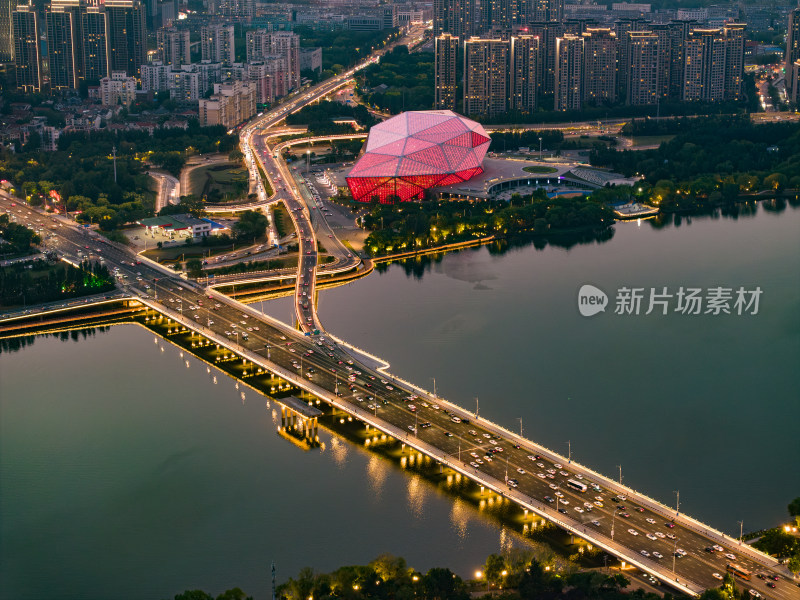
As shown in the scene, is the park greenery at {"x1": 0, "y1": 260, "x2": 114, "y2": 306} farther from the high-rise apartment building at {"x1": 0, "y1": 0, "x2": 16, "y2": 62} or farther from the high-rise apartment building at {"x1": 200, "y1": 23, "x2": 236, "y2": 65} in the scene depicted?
the high-rise apartment building at {"x1": 200, "y1": 23, "x2": 236, "y2": 65}

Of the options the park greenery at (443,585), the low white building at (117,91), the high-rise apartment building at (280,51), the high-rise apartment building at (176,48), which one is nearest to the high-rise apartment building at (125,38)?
the high-rise apartment building at (176,48)

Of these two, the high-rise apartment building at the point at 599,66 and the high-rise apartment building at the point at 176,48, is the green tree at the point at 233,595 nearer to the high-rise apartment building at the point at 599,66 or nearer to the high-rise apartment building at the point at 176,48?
the high-rise apartment building at the point at 599,66

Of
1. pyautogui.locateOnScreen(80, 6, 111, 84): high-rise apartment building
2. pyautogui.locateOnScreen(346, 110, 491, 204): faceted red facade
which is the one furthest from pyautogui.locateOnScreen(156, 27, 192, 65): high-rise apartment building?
pyautogui.locateOnScreen(346, 110, 491, 204): faceted red facade

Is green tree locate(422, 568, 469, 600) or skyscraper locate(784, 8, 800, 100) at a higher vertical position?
skyscraper locate(784, 8, 800, 100)

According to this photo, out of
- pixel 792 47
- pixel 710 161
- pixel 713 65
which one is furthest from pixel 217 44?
pixel 710 161

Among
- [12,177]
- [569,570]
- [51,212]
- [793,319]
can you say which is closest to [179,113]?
[12,177]

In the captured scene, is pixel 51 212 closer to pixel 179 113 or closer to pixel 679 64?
pixel 179 113

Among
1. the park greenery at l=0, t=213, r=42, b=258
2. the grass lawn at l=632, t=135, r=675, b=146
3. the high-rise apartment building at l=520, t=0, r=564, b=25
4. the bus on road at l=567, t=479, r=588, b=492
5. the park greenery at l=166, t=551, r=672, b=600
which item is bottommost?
the park greenery at l=166, t=551, r=672, b=600
